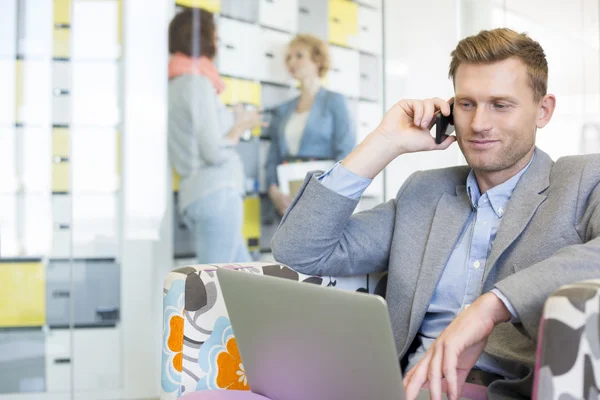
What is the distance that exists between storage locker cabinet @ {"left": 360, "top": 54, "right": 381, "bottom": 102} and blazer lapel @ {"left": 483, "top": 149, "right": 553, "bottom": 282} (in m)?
1.94

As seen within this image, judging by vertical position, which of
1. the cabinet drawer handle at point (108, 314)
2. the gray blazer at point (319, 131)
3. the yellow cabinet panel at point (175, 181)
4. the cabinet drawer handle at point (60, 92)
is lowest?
the cabinet drawer handle at point (108, 314)

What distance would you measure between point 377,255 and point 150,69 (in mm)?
1643

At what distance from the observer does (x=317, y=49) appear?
3279 mm

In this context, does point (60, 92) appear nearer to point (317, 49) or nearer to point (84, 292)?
point (84, 292)

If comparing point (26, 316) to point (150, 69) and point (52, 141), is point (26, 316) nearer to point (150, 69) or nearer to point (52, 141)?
point (52, 141)

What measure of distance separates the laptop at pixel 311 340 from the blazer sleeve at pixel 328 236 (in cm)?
34

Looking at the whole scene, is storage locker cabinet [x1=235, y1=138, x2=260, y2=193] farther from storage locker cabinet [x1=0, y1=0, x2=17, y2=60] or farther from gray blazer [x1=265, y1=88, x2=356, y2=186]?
storage locker cabinet [x1=0, y1=0, x2=17, y2=60]

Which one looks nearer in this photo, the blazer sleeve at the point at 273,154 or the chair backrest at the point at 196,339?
the chair backrest at the point at 196,339

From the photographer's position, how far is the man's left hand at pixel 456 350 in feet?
3.20

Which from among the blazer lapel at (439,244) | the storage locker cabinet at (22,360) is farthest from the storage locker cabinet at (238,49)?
the blazer lapel at (439,244)

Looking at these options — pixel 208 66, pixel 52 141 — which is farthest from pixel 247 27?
pixel 52 141

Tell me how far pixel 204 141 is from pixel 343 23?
87cm

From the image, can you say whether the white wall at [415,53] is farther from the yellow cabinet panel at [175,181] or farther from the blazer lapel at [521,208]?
the blazer lapel at [521,208]

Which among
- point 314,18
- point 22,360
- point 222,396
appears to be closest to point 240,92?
point 314,18
